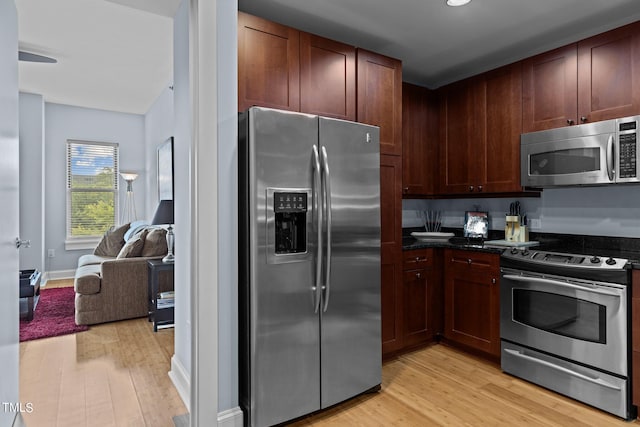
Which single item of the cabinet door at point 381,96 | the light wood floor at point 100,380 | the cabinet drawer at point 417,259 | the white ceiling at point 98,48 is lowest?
the light wood floor at point 100,380

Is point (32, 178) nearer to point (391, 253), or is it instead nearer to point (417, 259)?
point (391, 253)

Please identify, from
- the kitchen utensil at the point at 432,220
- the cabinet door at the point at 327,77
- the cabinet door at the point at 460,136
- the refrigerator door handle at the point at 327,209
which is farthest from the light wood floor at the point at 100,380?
the cabinet door at the point at 460,136

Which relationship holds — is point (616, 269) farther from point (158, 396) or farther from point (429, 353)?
point (158, 396)

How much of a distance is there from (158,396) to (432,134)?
3.22 m

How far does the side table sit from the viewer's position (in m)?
3.69

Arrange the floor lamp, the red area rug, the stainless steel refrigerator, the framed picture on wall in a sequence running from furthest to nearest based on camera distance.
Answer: the floor lamp < the framed picture on wall < the red area rug < the stainless steel refrigerator

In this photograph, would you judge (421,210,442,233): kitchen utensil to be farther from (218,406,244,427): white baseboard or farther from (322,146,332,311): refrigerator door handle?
(218,406,244,427): white baseboard

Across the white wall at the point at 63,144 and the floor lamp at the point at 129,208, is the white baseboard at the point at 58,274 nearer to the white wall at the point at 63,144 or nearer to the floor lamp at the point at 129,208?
the white wall at the point at 63,144

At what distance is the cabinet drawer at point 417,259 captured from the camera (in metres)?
3.10

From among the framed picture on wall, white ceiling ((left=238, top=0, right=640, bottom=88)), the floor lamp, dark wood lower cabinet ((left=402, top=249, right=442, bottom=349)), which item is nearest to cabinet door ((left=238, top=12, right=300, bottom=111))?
white ceiling ((left=238, top=0, right=640, bottom=88))

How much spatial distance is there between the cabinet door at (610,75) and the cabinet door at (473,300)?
127cm

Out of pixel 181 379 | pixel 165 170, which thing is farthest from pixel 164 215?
pixel 181 379

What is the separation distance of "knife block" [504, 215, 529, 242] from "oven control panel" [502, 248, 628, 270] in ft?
1.61

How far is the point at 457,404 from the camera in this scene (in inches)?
93.8
